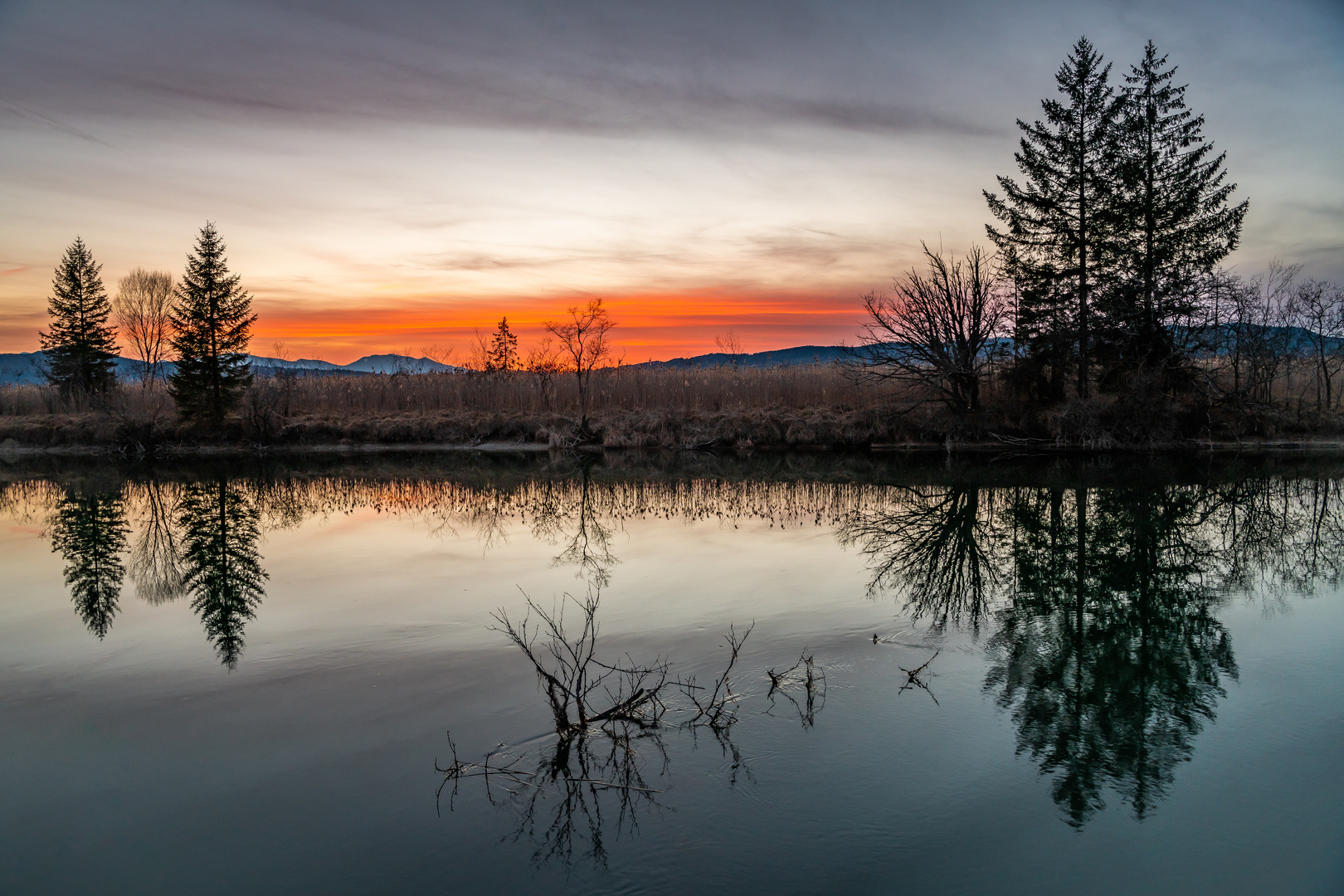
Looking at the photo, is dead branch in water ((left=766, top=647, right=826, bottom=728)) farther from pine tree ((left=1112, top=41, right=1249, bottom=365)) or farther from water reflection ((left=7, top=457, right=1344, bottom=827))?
pine tree ((left=1112, top=41, right=1249, bottom=365))

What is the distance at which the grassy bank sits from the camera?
27.5 meters

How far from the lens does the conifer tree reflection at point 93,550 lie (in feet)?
32.6

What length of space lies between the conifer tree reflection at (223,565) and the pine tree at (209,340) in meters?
20.3

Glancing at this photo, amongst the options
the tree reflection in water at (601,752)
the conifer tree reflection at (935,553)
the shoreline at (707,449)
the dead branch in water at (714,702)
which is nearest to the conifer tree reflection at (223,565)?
the tree reflection in water at (601,752)

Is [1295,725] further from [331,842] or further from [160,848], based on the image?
[160,848]

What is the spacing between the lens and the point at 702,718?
600 centimetres

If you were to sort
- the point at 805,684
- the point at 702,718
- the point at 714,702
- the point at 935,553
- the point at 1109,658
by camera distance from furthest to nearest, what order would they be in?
the point at 935,553, the point at 1109,658, the point at 805,684, the point at 714,702, the point at 702,718

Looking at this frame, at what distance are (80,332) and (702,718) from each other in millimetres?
55116

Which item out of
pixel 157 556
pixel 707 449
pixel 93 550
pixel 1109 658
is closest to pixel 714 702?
pixel 1109 658

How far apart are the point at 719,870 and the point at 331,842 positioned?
222cm

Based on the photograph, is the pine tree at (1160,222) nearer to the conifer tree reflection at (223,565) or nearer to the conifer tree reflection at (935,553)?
the conifer tree reflection at (935,553)

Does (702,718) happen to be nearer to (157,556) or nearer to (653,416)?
(157,556)

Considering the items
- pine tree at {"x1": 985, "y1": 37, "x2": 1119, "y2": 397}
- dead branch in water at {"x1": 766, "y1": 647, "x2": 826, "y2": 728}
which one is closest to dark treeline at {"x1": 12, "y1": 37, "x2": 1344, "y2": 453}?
pine tree at {"x1": 985, "y1": 37, "x2": 1119, "y2": 397}

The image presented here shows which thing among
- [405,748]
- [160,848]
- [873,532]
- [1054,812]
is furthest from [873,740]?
[873,532]
